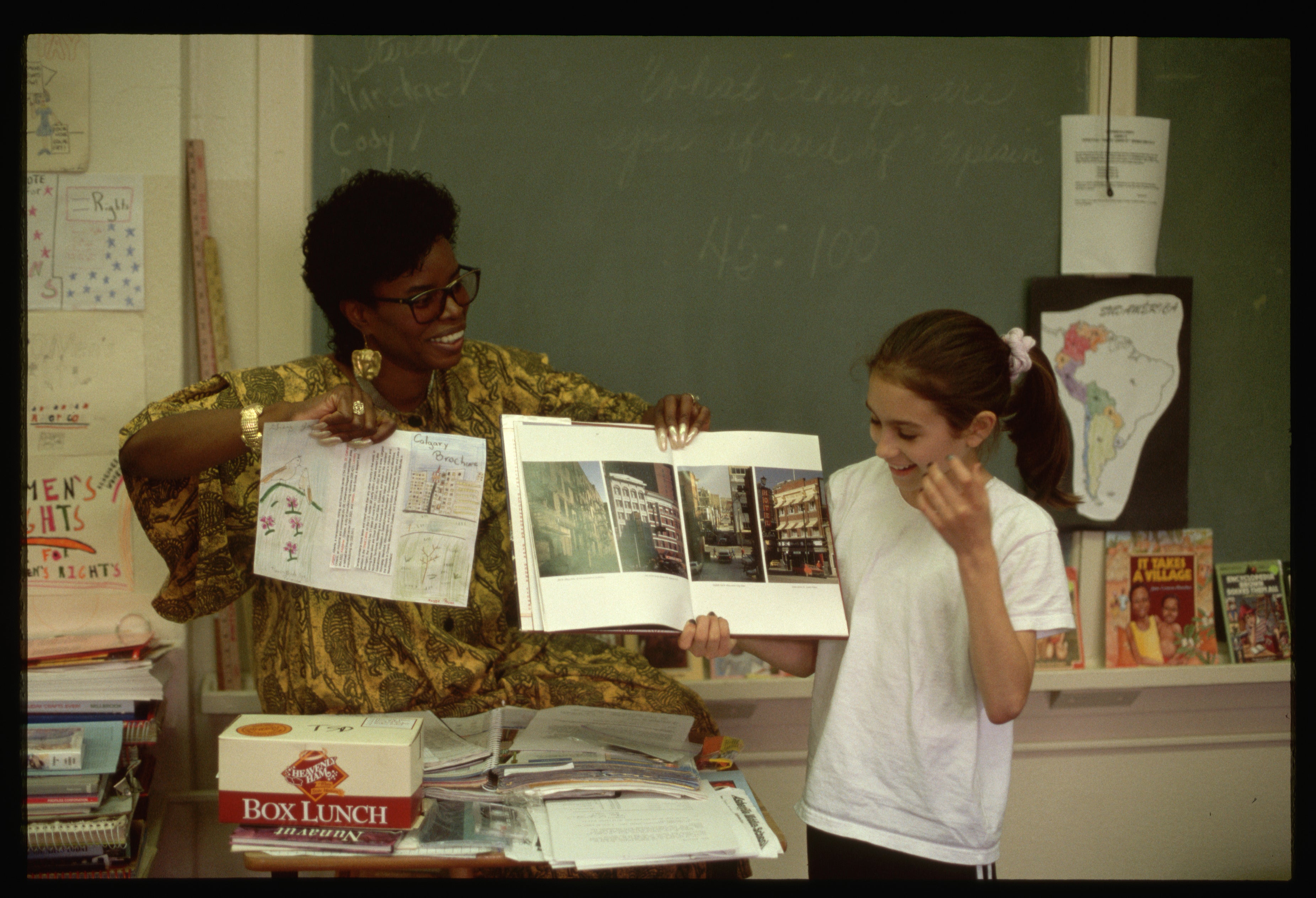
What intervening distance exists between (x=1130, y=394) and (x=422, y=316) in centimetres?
166

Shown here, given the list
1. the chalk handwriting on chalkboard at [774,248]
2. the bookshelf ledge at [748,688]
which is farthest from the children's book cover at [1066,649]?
the chalk handwriting on chalkboard at [774,248]

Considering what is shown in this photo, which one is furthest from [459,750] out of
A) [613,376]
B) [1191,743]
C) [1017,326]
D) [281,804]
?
[1191,743]

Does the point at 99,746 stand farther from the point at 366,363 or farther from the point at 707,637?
the point at 707,637

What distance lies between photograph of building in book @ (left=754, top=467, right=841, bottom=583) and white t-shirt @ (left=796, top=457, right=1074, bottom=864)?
2.9 inches

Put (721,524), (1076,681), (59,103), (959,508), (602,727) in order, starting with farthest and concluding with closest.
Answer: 1. (1076,681)
2. (59,103)
3. (602,727)
4. (721,524)
5. (959,508)

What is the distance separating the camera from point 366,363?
155 cm

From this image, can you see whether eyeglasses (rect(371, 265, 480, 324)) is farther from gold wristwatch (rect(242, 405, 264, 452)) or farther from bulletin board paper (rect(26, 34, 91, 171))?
bulletin board paper (rect(26, 34, 91, 171))

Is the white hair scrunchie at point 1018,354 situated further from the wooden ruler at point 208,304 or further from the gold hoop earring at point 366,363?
the wooden ruler at point 208,304

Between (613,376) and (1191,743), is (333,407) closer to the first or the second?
(613,376)

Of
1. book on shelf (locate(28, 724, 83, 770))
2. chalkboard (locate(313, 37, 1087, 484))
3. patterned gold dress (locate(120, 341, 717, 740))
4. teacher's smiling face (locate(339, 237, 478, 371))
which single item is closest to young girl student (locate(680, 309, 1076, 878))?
patterned gold dress (locate(120, 341, 717, 740))

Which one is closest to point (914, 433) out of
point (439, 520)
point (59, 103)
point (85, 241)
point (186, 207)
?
point (439, 520)

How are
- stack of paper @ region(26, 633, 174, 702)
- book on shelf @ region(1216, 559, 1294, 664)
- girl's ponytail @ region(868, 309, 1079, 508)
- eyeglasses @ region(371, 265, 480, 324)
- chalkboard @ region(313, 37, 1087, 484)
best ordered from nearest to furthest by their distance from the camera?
1. girl's ponytail @ region(868, 309, 1079, 508)
2. eyeglasses @ region(371, 265, 480, 324)
3. stack of paper @ region(26, 633, 174, 702)
4. chalkboard @ region(313, 37, 1087, 484)
5. book on shelf @ region(1216, 559, 1294, 664)

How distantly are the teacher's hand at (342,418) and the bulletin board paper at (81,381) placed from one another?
74cm

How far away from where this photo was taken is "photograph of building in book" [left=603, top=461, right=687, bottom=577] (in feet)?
4.38
